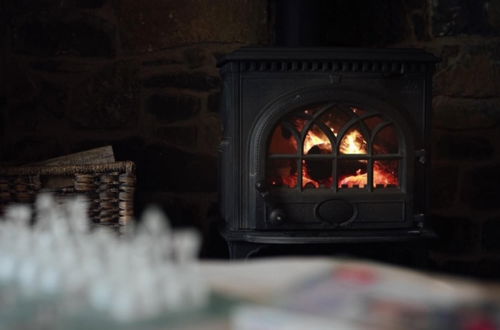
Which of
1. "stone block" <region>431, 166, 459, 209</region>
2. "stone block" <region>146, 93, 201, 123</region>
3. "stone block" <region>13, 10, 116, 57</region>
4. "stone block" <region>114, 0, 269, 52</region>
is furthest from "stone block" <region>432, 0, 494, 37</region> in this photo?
"stone block" <region>13, 10, 116, 57</region>

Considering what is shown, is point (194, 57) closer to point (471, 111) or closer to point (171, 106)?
point (171, 106)

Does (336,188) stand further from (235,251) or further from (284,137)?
(235,251)

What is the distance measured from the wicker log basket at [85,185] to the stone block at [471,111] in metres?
1.16

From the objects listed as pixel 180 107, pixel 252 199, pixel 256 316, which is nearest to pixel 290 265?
pixel 256 316

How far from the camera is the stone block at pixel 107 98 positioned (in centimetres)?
249

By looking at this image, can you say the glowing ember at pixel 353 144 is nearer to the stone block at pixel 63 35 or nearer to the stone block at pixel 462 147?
the stone block at pixel 462 147

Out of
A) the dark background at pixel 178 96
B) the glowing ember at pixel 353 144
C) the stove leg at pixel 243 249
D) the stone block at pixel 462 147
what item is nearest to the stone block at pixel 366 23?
the dark background at pixel 178 96

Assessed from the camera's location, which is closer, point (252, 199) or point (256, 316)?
point (256, 316)

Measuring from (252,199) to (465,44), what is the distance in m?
1.02

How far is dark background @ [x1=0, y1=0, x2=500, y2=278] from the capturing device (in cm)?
247

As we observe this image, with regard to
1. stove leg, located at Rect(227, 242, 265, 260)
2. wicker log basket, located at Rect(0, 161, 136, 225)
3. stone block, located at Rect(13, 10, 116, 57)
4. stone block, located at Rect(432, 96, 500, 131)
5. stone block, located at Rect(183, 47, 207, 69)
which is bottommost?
stove leg, located at Rect(227, 242, 265, 260)

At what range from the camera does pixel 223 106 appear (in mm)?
2170

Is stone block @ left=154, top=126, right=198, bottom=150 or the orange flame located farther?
stone block @ left=154, top=126, right=198, bottom=150

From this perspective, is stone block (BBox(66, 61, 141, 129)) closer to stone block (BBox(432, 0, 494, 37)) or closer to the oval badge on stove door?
the oval badge on stove door
